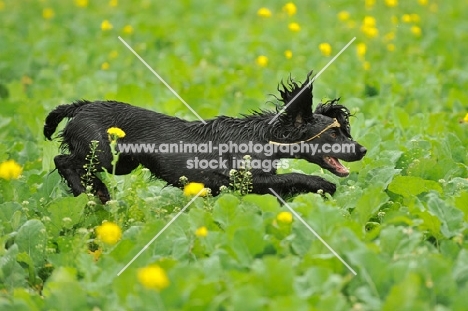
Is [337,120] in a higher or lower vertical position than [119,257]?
higher

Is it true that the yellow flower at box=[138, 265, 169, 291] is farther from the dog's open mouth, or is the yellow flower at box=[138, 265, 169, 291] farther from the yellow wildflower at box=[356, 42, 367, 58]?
the yellow wildflower at box=[356, 42, 367, 58]

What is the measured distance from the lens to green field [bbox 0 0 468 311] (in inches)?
152

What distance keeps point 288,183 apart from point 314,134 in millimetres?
343

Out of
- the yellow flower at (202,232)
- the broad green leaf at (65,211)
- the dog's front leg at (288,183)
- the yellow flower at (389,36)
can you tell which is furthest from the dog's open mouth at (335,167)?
the yellow flower at (389,36)

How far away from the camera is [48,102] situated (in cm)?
824

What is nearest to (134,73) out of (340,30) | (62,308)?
(340,30)

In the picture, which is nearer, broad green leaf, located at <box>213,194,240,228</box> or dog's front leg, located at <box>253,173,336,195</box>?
broad green leaf, located at <box>213,194,240,228</box>

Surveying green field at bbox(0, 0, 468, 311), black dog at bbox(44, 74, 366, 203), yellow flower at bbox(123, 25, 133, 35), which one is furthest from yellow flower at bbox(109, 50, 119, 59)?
black dog at bbox(44, 74, 366, 203)

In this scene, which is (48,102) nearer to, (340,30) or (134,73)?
(134,73)

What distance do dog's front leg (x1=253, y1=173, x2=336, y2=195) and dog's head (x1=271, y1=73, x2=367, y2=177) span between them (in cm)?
15

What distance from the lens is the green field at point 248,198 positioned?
12.7 ft

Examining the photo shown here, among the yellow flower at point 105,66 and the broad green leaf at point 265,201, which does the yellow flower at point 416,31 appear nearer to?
the yellow flower at point 105,66

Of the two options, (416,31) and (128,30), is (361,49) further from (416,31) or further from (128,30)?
(128,30)

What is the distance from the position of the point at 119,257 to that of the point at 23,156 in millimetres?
2468
